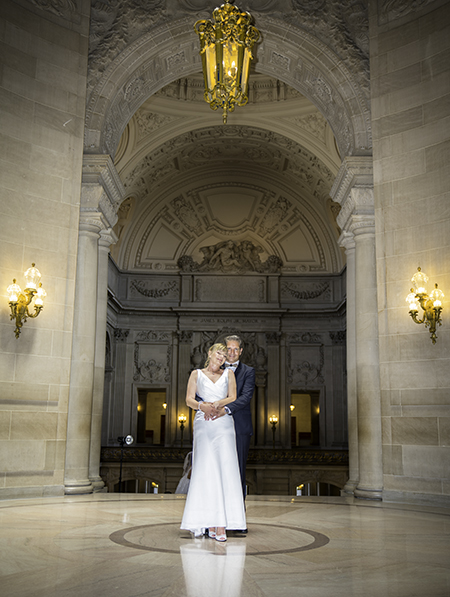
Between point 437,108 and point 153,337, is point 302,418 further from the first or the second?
point 437,108

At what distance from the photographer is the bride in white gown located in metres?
5.92

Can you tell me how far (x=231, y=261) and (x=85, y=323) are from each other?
1520 cm

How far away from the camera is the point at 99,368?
39.0 ft

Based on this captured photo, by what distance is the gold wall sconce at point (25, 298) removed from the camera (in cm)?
934

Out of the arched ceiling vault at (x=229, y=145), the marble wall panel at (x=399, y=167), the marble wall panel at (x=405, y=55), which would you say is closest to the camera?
the marble wall panel at (x=399, y=167)

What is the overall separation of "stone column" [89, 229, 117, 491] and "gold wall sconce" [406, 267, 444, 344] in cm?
582

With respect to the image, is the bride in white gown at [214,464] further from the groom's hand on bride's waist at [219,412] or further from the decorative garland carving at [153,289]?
the decorative garland carving at [153,289]

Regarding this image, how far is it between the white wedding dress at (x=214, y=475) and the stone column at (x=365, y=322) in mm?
4811

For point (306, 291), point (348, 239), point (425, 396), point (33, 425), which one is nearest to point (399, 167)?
point (348, 239)

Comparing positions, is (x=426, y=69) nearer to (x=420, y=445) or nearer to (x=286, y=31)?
(x=286, y=31)

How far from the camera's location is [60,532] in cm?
626

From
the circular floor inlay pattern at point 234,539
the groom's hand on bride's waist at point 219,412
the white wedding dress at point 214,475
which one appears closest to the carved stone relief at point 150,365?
the circular floor inlay pattern at point 234,539

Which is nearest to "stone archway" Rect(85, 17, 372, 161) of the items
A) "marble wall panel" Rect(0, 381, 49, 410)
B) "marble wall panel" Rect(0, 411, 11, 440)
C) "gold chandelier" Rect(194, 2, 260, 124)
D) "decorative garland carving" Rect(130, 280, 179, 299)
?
"gold chandelier" Rect(194, 2, 260, 124)

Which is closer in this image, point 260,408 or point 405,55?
point 405,55
